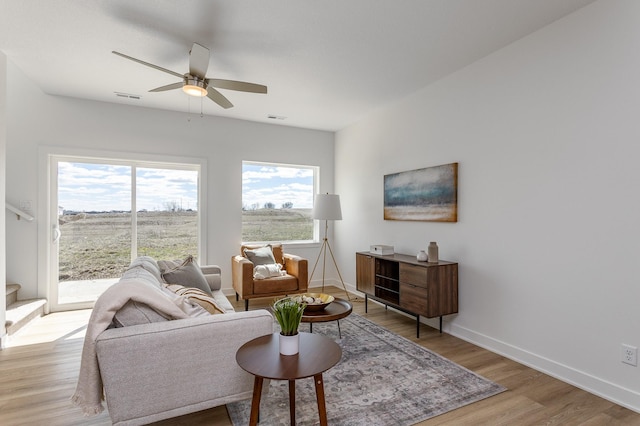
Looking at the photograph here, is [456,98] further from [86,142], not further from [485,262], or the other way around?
[86,142]

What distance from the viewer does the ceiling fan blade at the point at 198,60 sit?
7.98ft

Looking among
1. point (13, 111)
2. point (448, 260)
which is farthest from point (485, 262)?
point (13, 111)

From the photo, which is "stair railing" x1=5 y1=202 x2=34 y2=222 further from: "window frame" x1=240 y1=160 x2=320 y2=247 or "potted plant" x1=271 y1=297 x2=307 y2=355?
"potted plant" x1=271 y1=297 x2=307 y2=355

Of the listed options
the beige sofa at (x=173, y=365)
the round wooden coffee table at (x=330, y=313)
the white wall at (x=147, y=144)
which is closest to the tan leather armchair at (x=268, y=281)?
the white wall at (x=147, y=144)

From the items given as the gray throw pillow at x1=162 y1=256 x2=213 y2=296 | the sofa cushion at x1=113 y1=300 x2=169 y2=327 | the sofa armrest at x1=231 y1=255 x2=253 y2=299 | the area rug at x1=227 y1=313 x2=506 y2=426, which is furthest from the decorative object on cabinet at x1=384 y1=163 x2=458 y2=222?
the sofa cushion at x1=113 y1=300 x2=169 y2=327

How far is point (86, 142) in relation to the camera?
14.1ft

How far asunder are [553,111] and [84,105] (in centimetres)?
526

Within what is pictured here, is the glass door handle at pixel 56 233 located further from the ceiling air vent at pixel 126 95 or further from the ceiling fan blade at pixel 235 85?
the ceiling fan blade at pixel 235 85

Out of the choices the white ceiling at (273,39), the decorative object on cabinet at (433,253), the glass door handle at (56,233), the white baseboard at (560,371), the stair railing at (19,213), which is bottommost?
the white baseboard at (560,371)

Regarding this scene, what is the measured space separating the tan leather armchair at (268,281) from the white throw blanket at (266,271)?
0.05 metres

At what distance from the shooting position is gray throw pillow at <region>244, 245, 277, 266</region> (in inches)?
180

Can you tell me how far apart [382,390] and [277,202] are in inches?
149

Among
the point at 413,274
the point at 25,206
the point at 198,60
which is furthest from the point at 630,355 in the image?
the point at 25,206

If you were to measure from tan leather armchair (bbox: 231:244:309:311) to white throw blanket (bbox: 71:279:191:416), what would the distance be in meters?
2.27
